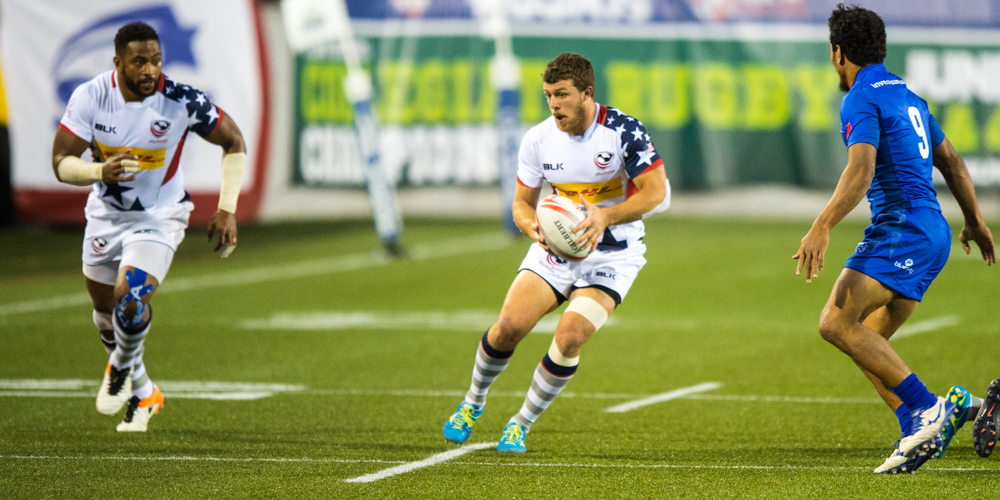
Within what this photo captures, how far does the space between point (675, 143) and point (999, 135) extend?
237 inches

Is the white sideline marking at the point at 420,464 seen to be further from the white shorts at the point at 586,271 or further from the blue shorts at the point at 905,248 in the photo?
the blue shorts at the point at 905,248

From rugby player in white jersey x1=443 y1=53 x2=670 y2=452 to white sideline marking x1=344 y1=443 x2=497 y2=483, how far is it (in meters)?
0.14

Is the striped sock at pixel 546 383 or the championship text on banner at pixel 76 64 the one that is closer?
the striped sock at pixel 546 383

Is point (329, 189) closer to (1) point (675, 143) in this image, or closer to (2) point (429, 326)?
(1) point (675, 143)

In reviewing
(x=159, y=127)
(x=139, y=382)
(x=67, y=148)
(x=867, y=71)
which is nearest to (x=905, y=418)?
(x=867, y=71)

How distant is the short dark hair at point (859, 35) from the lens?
5812 mm

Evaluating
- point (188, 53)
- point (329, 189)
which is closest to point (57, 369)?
point (188, 53)

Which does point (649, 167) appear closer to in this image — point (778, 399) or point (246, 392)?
point (778, 399)

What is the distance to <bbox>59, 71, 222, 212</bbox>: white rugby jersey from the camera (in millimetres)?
7309

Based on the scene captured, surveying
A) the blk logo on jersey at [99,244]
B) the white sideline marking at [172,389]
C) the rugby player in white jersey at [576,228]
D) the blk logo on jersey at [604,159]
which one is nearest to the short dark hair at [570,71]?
the rugby player in white jersey at [576,228]

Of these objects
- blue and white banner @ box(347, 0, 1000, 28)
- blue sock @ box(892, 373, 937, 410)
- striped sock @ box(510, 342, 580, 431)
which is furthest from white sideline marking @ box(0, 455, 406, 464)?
blue and white banner @ box(347, 0, 1000, 28)

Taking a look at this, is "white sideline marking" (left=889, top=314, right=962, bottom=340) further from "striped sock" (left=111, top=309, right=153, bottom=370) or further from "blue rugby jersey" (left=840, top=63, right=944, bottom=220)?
"striped sock" (left=111, top=309, right=153, bottom=370)

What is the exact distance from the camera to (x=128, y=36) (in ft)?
23.2

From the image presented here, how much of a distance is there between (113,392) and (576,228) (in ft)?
10.5
